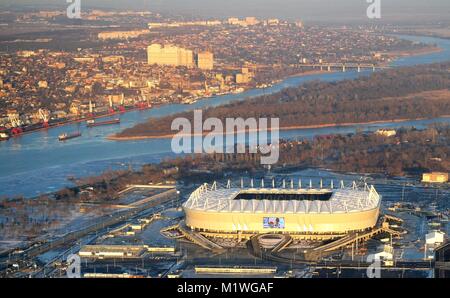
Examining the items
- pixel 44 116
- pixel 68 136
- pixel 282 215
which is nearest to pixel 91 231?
pixel 282 215

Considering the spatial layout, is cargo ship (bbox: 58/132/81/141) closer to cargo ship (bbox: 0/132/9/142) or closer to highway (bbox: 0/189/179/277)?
cargo ship (bbox: 0/132/9/142)

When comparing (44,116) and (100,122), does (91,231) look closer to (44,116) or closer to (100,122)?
(100,122)

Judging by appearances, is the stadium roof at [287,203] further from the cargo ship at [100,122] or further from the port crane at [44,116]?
the cargo ship at [100,122]

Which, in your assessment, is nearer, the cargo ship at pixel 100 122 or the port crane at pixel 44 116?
the port crane at pixel 44 116

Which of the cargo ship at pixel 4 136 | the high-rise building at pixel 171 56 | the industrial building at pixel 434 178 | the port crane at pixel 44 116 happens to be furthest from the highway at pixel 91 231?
the high-rise building at pixel 171 56

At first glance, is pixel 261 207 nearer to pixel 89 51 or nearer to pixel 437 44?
pixel 89 51
